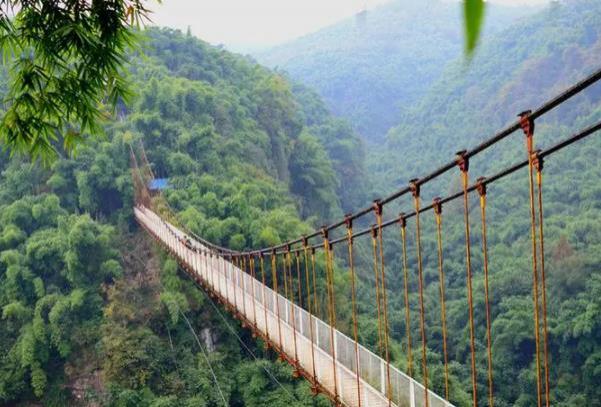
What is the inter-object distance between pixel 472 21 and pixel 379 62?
64500mm

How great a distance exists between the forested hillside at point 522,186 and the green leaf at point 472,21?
3 centimetres

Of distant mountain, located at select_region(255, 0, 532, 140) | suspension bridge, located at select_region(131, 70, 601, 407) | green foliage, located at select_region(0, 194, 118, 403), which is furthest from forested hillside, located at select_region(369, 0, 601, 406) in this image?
green foliage, located at select_region(0, 194, 118, 403)

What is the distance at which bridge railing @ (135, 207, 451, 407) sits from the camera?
178 inches

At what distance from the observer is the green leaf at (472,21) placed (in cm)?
34

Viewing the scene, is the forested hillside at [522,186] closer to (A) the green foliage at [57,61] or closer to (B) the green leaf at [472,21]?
(B) the green leaf at [472,21]

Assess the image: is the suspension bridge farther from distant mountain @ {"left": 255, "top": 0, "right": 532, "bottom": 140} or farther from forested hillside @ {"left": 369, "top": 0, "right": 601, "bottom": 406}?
distant mountain @ {"left": 255, "top": 0, "right": 532, "bottom": 140}

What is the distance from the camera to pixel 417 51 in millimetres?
65750

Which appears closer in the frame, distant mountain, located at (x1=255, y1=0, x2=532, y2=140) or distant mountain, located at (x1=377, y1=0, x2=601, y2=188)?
distant mountain, located at (x1=377, y1=0, x2=601, y2=188)

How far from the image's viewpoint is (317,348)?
537 centimetres

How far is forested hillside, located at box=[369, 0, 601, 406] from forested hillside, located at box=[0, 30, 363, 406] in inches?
241

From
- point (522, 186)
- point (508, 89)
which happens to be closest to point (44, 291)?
point (522, 186)

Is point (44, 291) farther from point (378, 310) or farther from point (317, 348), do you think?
point (378, 310)

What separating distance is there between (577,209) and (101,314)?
16116mm


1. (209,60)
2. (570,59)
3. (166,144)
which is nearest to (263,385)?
(166,144)
